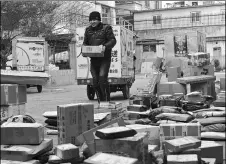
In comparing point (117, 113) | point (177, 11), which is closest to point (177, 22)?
point (177, 11)

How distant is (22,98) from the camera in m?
4.12

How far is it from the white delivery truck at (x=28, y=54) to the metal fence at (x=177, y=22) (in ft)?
88.8

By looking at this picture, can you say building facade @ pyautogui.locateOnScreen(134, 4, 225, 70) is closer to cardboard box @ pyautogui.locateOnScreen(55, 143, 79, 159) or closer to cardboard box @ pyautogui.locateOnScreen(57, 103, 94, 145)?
cardboard box @ pyautogui.locateOnScreen(57, 103, 94, 145)

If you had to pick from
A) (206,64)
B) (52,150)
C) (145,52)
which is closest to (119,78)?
(206,64)

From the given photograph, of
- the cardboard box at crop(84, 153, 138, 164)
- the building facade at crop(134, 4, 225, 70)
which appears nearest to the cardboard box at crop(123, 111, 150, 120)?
the cardboard box at crop(84, 153, 138, 164)

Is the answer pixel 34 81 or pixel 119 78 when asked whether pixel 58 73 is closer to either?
pixel 119 78

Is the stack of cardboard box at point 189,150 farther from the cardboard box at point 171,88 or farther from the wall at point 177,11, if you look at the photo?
the wall at point 177,11

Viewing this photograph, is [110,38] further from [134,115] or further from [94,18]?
[134,115]

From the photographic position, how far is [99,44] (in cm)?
888

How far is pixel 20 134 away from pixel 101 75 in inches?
175

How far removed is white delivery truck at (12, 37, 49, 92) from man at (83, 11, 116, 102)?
931cm

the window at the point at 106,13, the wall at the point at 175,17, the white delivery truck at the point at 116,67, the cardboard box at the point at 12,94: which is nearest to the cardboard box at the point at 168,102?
the white delivery truck at the point at 116,67

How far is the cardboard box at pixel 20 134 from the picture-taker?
4.27 meters

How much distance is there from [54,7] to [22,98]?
813 inches
